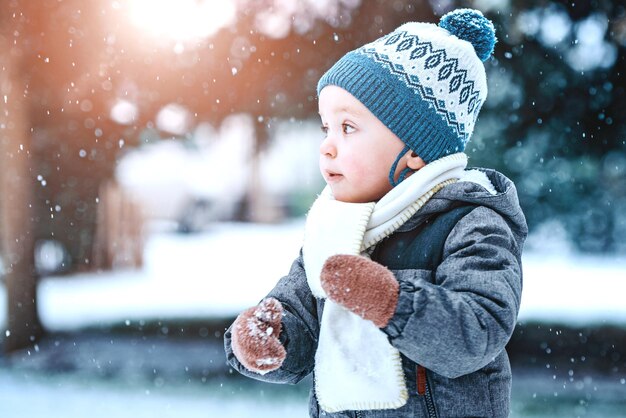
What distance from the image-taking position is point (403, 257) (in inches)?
45.5

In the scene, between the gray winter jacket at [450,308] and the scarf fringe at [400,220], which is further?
the scarf fringe at [400,220]

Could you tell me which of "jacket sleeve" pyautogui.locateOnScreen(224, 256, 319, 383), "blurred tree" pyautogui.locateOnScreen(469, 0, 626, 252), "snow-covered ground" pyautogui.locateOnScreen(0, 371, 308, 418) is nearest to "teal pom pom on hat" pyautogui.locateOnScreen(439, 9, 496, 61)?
"jacket sleeve" pyautogui.locateOnScreen(224, 256, 319, 383)

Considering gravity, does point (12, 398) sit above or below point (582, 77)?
below

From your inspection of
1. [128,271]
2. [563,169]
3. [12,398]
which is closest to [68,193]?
[128,271]

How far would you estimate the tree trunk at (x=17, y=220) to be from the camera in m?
4.83

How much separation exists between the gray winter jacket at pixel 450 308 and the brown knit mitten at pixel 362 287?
2 centimetres

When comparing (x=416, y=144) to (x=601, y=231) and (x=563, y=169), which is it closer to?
(x=563, y=169)

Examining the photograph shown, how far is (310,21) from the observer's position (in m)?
4.35

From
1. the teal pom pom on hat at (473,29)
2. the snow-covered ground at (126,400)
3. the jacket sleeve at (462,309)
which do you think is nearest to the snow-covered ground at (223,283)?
the snow-covered ground at (126,400)

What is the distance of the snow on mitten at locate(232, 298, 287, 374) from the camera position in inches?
43.4

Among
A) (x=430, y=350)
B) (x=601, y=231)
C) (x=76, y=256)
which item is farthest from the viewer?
(x=76, y=256)

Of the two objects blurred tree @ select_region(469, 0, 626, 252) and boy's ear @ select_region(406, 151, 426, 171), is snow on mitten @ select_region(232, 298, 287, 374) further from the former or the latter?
blurred tree @ select_region(469, 0, 626, 252)

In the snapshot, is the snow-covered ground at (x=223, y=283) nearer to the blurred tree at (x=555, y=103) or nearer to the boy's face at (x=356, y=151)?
the blurred tree at (x=555, y=103)

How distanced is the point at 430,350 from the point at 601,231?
3891mm
